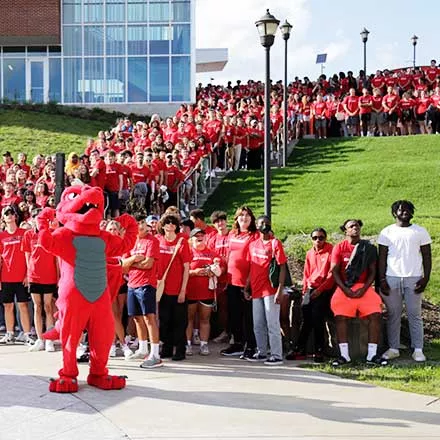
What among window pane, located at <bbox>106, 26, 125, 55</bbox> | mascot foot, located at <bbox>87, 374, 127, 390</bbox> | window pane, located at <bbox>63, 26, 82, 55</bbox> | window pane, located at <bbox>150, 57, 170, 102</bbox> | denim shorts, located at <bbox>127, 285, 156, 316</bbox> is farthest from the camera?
window pane, located at <bbox>63, 26, 82, 55</bbox>

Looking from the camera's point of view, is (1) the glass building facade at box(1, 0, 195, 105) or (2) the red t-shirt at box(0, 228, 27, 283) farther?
(1) the glass building facade at box(1, 0, 195, 105)

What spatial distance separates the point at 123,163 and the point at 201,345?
21.3 feet

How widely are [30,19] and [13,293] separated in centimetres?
2944

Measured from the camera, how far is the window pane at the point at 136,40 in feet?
120

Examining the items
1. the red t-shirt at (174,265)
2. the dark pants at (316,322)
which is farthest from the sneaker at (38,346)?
the dark pants at (316,322)

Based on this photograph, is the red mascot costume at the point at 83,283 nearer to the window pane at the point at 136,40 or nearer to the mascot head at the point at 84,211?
the mascot head at the point at 84,211

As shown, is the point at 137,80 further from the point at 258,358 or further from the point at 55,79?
the point at 258,358

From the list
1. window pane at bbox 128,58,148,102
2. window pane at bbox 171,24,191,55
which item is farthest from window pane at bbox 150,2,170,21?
window pane at bbox 128,58,148,102

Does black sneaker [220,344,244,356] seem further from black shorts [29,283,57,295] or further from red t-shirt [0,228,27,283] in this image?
red t-shirt [0,228,27,283]

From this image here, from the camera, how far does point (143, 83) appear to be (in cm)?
3669

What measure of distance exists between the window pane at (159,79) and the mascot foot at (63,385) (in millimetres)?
29316

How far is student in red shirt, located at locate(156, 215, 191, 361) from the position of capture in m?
9.69

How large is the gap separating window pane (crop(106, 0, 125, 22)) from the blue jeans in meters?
29.2

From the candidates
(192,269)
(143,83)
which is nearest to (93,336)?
(192,269)
